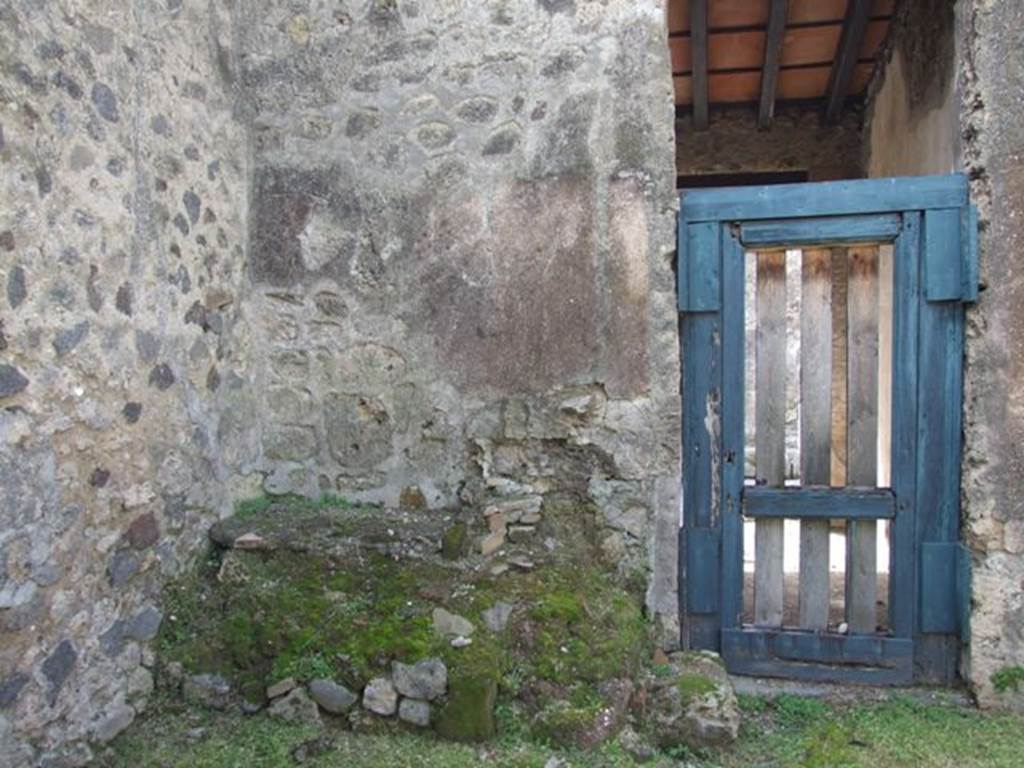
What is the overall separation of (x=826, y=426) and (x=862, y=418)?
0.47 feet

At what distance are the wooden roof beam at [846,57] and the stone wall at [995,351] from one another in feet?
5.11

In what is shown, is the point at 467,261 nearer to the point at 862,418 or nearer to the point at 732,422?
the point at 732,422

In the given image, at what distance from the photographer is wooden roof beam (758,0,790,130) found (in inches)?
170

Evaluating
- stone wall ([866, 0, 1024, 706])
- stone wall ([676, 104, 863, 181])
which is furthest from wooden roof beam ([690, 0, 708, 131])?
stone wall ([866, 0, 1024, 706])

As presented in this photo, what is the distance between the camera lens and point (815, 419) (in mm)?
3311

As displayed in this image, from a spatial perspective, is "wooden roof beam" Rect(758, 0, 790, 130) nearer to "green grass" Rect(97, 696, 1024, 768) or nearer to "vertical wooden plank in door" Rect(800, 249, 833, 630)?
"vertical wooden plank in door" Rect(800, 249, 833, 630)

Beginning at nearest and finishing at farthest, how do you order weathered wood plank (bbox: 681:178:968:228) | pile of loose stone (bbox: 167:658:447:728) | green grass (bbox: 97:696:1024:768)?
green grass (bbox: 97:696:1024:768), pile of loose stone (bbox: 167:658:447:728), weathered wood plank (bbox: 681:178:968:228)

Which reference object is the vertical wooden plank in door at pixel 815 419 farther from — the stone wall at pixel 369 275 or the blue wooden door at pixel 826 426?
the stone wall at pixel 369 275

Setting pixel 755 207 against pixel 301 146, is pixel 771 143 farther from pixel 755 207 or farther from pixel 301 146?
pixel 301 146

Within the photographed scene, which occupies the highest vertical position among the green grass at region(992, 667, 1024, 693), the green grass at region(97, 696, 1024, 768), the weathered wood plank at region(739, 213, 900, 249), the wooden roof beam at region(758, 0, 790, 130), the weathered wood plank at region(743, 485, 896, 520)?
the wooden roof beam at region(758, 0, 790, 130)

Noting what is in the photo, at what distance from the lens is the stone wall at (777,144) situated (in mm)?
6070

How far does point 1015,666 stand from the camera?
293cm

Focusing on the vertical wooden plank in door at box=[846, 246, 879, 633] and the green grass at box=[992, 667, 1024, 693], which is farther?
the vertical wooden plank in door at box=[846, 246, 879, 633]

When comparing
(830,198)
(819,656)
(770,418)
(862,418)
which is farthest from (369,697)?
(830,198)
